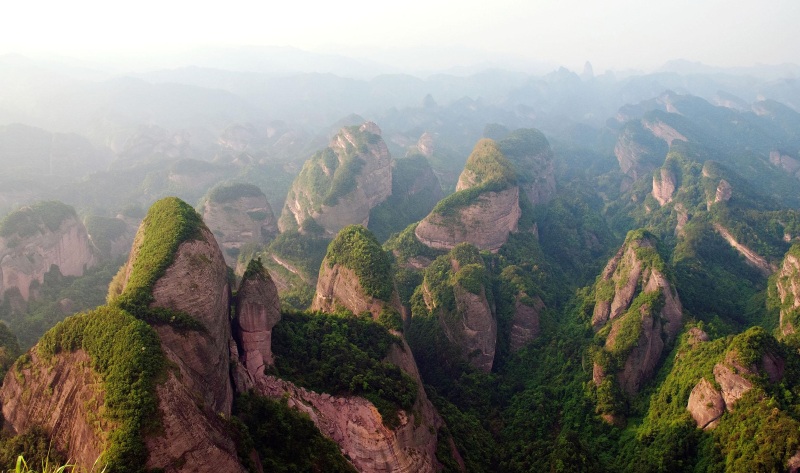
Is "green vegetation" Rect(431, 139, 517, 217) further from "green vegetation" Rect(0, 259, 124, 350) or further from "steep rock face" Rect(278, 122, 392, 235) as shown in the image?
"green vegetation" Rect(0, 259, 124, 350)

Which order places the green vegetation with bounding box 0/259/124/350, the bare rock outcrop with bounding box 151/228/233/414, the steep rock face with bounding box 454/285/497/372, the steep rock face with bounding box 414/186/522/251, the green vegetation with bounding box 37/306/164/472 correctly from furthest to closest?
the steep rock face with bounding box 414/186/522/251
the green vegetation with bounding box 0/259/124/350
the steep rock face with bounding box 454/285/497/372
the bare rock outcrop with bounding box 151/228/233/414
the green vegetation with bounding box 37/306/164/472

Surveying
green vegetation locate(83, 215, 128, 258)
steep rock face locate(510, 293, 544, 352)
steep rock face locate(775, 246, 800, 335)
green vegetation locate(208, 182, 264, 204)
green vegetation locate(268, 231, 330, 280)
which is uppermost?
steep rock face locate(775, 246, 800, 335)

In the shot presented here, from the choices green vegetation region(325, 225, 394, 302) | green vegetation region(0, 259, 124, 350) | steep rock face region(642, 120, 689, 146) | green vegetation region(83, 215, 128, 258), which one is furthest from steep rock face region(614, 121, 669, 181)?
green vegetation region(0, 259, 124, 350)

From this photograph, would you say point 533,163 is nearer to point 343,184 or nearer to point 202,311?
point 343,184

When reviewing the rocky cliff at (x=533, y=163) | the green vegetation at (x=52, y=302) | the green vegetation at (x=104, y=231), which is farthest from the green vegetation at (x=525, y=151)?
the green vegetation at (x=104, y=231)

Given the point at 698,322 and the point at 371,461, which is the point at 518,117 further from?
the point at 371,461

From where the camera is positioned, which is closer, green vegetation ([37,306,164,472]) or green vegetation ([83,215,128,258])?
green vegetation ([37,306,164,472])

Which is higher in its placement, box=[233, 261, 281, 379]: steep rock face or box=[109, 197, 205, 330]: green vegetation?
box=[109, 197, 205, 330]: green vegetation
